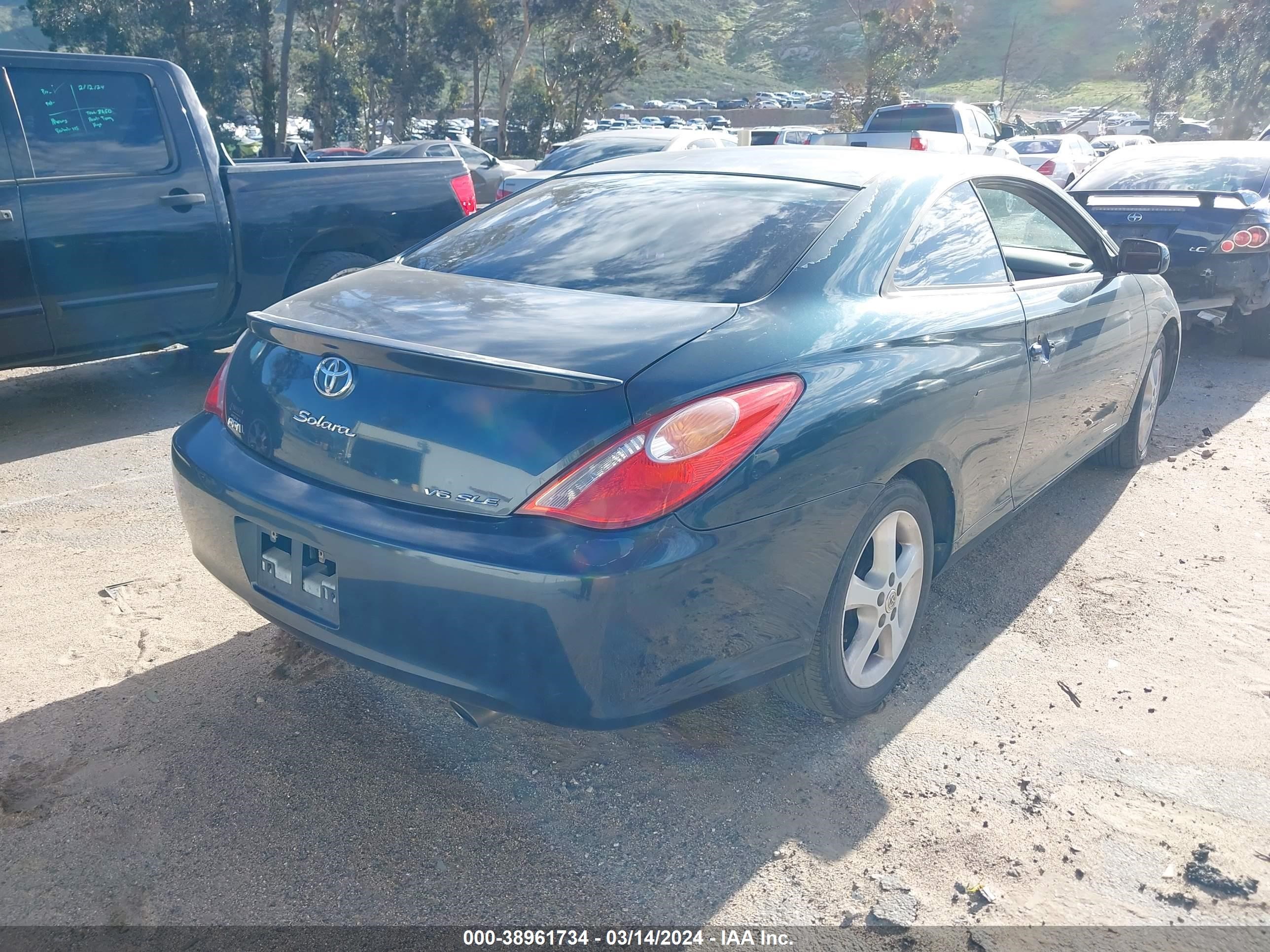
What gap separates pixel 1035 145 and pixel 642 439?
2374cm

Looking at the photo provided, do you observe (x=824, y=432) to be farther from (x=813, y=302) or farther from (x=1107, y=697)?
(x=1107, y=697)

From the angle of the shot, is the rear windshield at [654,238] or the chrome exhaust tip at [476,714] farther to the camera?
the rear windshield at [654,238]

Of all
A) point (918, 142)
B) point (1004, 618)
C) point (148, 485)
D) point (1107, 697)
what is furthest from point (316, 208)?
point (918, 142)

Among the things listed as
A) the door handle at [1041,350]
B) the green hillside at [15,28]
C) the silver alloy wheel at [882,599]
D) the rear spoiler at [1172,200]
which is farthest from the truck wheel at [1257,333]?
the green hillside at [15,28]

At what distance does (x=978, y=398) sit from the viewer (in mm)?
3100

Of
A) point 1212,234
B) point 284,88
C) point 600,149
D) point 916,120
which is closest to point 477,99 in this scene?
point 284,88

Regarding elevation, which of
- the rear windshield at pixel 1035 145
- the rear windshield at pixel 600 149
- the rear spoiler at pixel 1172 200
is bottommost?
the rear windshield at pixel 1035 145

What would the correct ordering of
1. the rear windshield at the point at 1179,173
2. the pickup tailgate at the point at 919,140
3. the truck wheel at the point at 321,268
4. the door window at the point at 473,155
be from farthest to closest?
the door window at the point at 473,155 < the pickup tailgate at the point at 919,140 < the rear windshield at the point at 1179,173 < the truck wheel at the point at 321,268

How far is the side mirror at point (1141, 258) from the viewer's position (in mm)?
4188

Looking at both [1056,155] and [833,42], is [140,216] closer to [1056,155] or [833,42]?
[1056,155]

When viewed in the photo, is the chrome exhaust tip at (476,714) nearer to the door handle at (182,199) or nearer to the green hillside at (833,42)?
the door handle at (182,199)

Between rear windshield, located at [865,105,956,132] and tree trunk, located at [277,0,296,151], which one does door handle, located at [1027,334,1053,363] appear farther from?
tree trunk, located at [277,0,296,151]

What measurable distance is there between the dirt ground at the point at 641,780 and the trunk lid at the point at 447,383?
2.71ft

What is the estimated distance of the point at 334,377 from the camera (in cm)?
246
